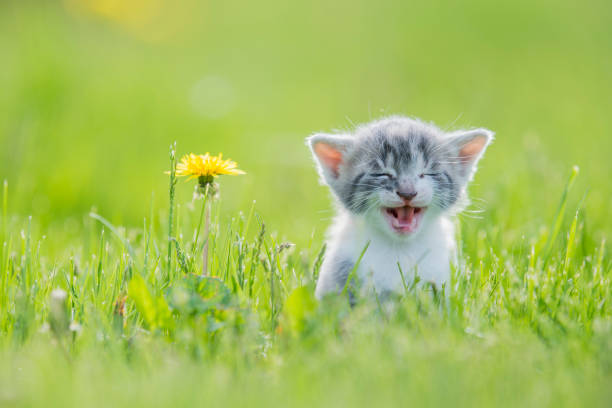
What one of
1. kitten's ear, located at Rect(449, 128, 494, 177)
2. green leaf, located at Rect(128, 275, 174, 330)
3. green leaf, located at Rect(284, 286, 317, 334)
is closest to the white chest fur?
kitten's ear, located at Rect(449, 128, 494, 177)

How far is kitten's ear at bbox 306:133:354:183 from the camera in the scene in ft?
11.7

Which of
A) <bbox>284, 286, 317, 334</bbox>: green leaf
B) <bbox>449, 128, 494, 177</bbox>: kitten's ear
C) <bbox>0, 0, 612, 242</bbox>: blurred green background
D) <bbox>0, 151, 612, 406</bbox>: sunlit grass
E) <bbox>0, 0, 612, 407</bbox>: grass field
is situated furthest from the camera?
<bbox>0, 0, 612, 242</bbox>: blurred green background

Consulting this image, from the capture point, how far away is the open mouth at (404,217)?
334 cm

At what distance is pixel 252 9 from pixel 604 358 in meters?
16.2

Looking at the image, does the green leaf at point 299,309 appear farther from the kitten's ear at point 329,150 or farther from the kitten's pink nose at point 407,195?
the kitten's ear at point 329,150

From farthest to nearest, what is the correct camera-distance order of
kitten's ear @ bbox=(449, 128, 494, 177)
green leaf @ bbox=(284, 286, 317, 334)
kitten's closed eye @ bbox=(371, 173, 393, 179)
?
kitten's ear @ bbox=(449, 128, 494, 177) → kitten's closed eye @ bbox=(371, 173, 393, 179) → green leaf @ bbox=(284, 286, 317, 334)

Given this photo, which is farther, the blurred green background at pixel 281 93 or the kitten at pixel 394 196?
the blurred green background at pixel 281 93

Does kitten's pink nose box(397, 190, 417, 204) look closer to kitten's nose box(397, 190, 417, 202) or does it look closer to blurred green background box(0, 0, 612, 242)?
kitten's nose box(397, 190, 417, 202)

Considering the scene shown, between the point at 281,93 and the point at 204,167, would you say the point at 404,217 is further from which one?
the point at 281,93

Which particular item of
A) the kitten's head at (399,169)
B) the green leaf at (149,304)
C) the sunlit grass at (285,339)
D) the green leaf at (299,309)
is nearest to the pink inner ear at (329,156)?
the kitten's head at (399,169)

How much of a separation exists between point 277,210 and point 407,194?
11.2ft

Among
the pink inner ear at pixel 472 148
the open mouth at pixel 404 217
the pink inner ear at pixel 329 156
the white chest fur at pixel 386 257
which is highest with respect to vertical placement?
the pink inner ear at pixel 472 148

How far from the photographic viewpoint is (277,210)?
21.6 feet

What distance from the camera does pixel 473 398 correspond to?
6.81 feet
